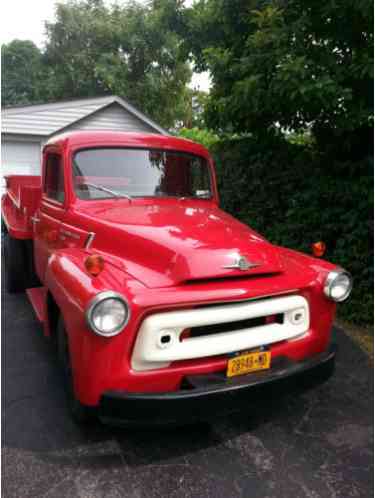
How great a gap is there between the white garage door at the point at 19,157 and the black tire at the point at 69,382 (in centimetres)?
1000

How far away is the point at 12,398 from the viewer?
9.65 ft

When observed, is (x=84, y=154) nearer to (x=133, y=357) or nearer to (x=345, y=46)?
(x=133, y=357)

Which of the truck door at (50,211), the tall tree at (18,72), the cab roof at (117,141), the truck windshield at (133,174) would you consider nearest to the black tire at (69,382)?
the truck door at (50,211)

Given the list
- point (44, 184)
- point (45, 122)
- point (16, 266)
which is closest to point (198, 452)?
point (44, 184)

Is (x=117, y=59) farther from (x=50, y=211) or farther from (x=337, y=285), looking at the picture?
(x=337, y=285)

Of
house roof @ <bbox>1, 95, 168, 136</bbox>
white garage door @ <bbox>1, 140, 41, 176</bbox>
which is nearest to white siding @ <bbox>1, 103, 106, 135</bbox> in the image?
house roof @ <bbox>1, 95, 168, 136</bbox>

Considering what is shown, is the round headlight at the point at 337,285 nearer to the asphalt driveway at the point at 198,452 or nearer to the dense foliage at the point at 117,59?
the asphalt driveway at the point at 198,452

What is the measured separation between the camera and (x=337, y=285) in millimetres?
2611

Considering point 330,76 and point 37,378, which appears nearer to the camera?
point 37,378

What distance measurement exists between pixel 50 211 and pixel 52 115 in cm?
906

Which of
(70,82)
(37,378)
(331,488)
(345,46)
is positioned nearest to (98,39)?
(70,82)

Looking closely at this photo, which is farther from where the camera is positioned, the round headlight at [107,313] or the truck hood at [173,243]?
the truck hood at [173,243]

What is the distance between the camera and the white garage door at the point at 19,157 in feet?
36.9

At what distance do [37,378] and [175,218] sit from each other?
5.93 feet
